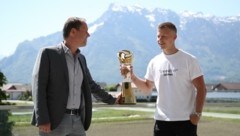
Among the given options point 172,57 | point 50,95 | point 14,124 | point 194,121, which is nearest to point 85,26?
point 50,95

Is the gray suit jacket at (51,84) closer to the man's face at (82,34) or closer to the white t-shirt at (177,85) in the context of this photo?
the man's face at (82,34)

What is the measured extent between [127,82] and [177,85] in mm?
529

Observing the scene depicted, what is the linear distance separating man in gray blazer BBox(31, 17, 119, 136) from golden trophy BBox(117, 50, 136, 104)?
23.2 inches

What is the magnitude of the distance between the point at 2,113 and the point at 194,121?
3029mm

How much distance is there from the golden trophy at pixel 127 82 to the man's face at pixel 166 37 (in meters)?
0.36

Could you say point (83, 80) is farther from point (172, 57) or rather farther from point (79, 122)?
point (172, 57)

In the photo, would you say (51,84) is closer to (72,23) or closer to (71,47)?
(71,47)

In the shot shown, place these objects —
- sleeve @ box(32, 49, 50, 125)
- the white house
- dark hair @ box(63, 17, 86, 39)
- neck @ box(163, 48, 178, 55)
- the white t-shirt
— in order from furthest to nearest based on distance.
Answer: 1. the white house
2. neck @ box(163, 48, 178, 55)
3. the white t-shirt
4. dark hair @ box(63, 17, 86, 39)
5. sleeve @ box(32, 49, 50, 125)

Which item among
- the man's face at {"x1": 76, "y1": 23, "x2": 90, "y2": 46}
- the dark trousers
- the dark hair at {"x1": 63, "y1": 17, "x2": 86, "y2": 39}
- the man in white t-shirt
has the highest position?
the dark hair at {"x1": 63, "y1": 17, "x2": 86, "y2": 39}

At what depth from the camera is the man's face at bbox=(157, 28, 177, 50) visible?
13.7 feet

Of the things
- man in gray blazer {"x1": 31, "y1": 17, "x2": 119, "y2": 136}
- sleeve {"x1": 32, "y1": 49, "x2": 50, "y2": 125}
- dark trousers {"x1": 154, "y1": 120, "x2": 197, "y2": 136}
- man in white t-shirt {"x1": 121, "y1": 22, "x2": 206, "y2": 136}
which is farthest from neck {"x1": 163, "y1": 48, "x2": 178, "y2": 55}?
sleeve {"x1": 32, "y1": 49, "x2": 50, "y2": 125}

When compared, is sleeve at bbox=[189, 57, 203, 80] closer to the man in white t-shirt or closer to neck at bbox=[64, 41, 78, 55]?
the man in white t-shirt

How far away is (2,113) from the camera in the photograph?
20.2ft

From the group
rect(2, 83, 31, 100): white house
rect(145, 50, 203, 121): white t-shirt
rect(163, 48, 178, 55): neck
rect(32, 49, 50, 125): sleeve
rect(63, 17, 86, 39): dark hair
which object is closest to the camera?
rect(32, 49, 50, 125): sleeve
